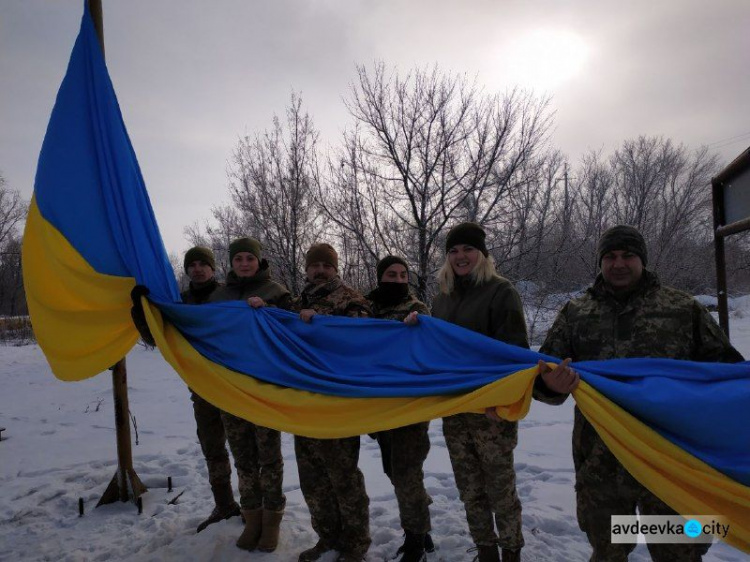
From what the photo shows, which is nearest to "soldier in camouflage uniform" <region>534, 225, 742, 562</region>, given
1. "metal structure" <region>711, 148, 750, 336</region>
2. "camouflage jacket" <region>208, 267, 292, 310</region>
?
"metal structure" <region>711, 148, 750, 336</region>

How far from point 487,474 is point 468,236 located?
4.76 ft

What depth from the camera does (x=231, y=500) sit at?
143 inches

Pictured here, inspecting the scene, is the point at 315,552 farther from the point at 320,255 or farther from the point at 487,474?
the point at 320,255

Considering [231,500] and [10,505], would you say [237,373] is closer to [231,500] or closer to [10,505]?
[231,500]

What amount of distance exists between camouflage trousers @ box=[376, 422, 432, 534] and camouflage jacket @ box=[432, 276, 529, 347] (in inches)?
31.3

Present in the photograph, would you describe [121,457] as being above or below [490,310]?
below

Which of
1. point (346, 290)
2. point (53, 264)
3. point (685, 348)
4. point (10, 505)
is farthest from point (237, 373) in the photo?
point (10, 505)

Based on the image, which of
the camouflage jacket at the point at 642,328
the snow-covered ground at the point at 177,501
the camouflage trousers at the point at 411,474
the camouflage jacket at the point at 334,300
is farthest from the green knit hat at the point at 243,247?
the camouflage jacket at the point at 642,328

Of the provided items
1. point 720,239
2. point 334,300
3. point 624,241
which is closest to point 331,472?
point 334,300

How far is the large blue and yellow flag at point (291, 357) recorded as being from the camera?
1.82 m

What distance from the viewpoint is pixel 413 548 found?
2.91 metres

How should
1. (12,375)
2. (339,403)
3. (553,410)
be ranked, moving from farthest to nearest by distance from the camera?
1. (12,375)
2. (553,410)
3. (339,403)

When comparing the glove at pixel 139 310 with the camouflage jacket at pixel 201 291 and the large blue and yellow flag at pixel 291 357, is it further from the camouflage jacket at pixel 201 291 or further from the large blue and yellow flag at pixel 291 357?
the camouflage jacket at pixel 201 291

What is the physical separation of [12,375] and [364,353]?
12.8 metres
